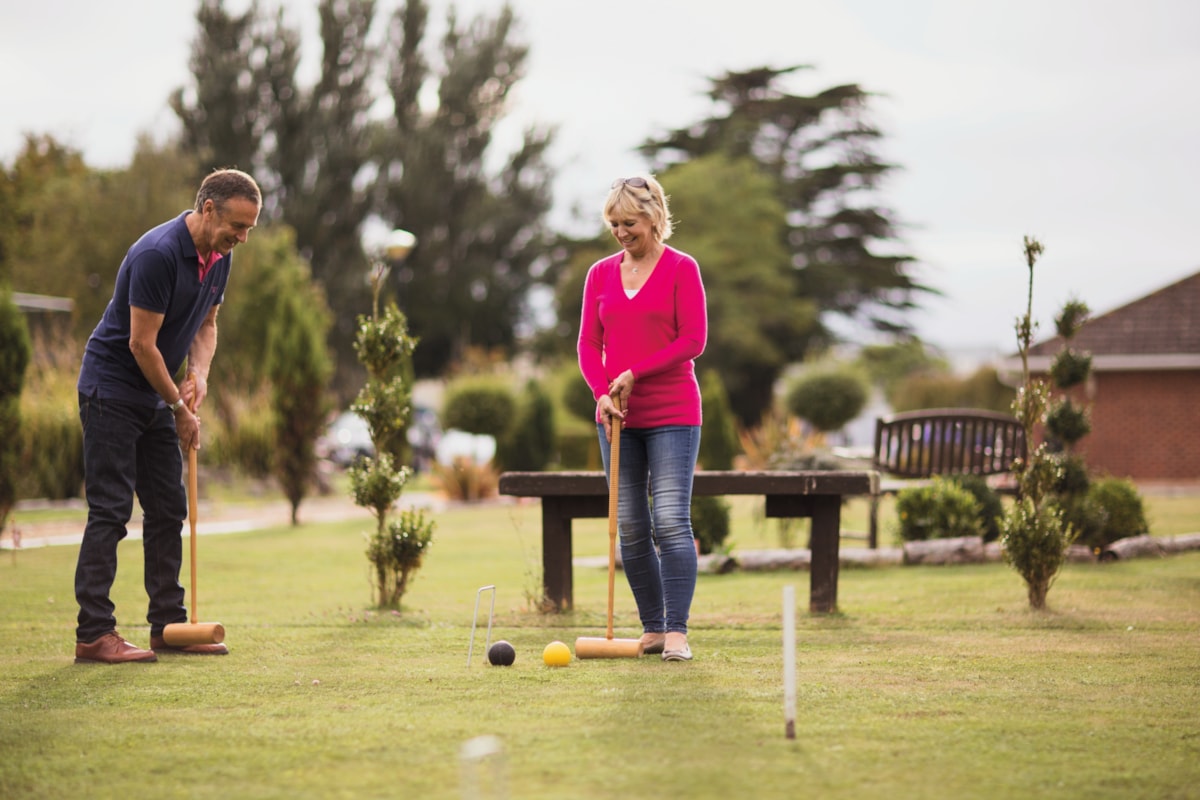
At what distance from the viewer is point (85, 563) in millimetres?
5352

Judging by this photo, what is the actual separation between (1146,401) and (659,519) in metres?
21.2

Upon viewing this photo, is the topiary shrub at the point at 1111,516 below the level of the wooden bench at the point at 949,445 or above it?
below

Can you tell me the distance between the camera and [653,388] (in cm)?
533

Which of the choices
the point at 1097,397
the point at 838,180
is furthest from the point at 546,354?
the point at 1097,397

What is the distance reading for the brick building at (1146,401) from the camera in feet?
77.7

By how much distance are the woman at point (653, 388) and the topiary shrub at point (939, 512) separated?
4975 mm

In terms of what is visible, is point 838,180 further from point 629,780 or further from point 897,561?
point 629,780

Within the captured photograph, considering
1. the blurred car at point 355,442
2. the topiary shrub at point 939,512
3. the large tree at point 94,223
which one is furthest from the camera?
the large tree at point 94,223

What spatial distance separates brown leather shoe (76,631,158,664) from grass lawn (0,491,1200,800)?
102 mm

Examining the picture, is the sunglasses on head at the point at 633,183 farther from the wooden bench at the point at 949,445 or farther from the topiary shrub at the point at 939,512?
the wooden bench at the point at 949,445

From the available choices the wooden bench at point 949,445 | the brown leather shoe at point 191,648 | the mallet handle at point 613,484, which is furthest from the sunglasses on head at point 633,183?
the wooden bench at point 949,445

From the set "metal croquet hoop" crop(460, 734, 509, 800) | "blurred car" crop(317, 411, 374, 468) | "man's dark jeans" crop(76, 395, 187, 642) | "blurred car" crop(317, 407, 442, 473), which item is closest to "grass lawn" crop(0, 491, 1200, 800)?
"metal croquet hoop" crop(460, 734, 509, 800)

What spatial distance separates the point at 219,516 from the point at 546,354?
96.4ft

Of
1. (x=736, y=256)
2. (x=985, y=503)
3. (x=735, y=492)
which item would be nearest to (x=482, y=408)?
(x=985, y=503)
